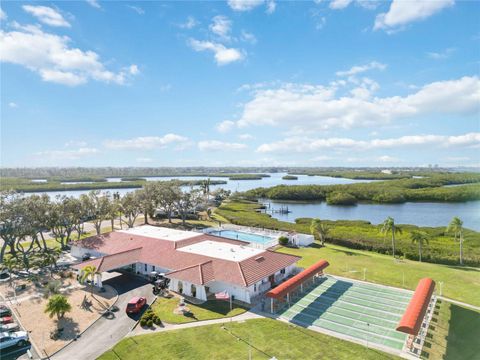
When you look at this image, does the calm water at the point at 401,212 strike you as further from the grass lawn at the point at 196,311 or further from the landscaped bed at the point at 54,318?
the landscaped bed at the point at 54,318

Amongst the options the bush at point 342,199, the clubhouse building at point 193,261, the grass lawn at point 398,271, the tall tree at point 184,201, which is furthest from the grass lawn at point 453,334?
the bush at point 342,199

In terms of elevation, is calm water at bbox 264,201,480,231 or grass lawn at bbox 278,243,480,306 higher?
grass lawn at bbox 278,243,480,306

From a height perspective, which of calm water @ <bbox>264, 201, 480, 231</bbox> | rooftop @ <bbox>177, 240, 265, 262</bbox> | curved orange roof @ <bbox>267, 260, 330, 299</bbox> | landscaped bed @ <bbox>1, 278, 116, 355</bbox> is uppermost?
rooftop @ <bbox>177, 240, 265, 262</bbox>

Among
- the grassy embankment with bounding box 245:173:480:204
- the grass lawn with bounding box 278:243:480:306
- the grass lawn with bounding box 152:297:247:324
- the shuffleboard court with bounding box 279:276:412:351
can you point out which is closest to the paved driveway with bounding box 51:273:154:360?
the grass lawn with bounding box 152:297:247:324

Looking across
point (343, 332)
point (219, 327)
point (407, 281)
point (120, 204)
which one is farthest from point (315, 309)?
point (120, 204)

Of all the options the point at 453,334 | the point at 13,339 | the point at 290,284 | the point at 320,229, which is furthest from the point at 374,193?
the point at 13,339

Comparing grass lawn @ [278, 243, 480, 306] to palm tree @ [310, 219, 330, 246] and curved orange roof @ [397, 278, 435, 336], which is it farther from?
curved orange roof @ [397, 278, 435, 336]

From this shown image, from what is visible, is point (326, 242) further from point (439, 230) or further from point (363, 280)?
point (439, 230)
